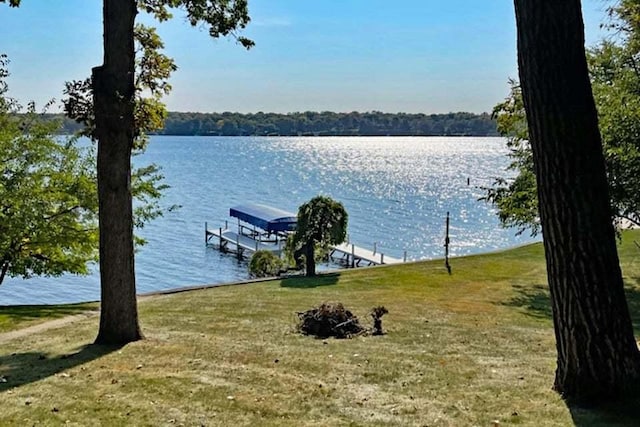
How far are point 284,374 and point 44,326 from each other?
277 inches

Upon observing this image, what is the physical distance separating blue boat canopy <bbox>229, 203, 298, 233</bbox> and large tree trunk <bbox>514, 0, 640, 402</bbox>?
3524 centimetres

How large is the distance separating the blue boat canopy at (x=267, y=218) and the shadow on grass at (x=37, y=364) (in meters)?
31.9

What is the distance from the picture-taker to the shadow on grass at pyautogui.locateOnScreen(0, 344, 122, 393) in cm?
645

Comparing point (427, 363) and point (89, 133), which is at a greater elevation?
point (89, 133)

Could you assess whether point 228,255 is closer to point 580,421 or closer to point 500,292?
point 500,292

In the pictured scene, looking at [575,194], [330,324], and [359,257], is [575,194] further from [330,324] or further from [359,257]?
[359,257]

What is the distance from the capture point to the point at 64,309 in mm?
14789

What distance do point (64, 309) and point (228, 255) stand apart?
103 ft

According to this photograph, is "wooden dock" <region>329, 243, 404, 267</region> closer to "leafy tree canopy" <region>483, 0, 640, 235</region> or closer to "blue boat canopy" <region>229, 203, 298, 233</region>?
"blue boat canopy" <region>229, 203, 298, 233</region>

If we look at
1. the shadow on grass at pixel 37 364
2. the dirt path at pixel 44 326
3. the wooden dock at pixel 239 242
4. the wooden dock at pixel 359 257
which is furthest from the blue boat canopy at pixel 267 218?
the shadow on grass at pixel 37 364

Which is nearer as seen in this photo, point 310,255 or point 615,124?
point 615,124

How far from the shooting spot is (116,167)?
27.3 ft

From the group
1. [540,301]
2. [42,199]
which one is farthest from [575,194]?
[42,199]

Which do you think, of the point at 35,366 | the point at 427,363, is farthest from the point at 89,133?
the point at 427,363
